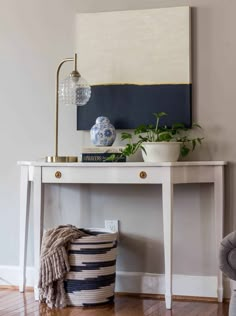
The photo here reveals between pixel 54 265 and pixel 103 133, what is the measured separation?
746 millimetres

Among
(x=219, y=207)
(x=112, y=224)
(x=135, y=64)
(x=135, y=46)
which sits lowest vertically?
(x=112, y=224)

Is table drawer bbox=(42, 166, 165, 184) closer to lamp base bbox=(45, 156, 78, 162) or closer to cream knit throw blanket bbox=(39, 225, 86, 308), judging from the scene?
lamp base bbox=(45, 156, 78, 162)

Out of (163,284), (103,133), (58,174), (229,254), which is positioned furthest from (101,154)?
(229,254)

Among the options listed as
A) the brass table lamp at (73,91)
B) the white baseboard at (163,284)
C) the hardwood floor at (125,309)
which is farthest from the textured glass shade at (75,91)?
the hardwood floor at (125,309)

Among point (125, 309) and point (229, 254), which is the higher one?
point (229, 254)

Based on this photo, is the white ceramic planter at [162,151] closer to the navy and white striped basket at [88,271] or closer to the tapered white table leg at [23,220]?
the navy and white striped basket at [88,271]

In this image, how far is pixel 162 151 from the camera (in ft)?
9.57

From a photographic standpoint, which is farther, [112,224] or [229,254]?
[112,224]

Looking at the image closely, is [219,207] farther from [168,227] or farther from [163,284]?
[163,284]

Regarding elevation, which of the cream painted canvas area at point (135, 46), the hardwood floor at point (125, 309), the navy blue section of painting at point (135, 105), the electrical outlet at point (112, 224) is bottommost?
the hardwood floor at point (125, 309)

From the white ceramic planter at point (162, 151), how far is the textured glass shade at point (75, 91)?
49 cm

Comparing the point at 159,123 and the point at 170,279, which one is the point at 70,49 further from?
the point at 170,279

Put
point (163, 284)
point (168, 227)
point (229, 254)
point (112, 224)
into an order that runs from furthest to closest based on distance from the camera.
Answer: point (112, 224) < point (163, 284) < point (168, 227) < point (229, 254)

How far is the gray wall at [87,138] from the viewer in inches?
122
